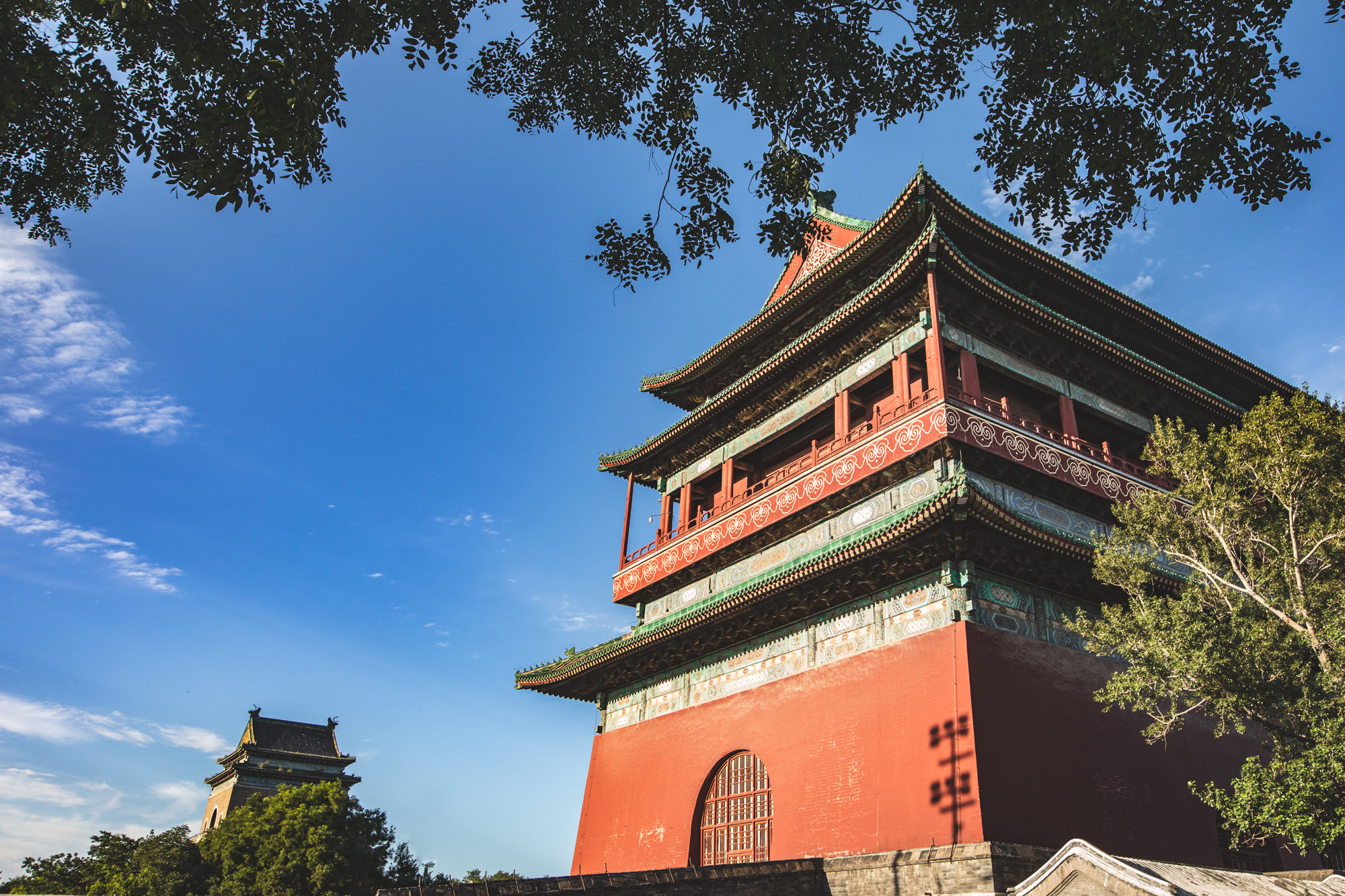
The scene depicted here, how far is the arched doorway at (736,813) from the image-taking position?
41.9 ft

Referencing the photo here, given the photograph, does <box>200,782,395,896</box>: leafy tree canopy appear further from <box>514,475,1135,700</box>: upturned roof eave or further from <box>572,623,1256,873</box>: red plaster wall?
<box>572,623,1256,873</box>: red plaster wall

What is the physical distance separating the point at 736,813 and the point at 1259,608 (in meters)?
8.18

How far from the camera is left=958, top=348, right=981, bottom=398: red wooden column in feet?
43.9

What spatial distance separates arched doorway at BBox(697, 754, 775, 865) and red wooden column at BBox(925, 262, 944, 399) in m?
6.81

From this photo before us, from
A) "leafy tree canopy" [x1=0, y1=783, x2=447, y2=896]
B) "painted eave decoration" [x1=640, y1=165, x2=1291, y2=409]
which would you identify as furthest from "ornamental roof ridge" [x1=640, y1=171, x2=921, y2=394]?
"leafy tree canopy" [x1=0, y1=783, x2=447, y2=896]

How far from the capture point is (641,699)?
663 inches

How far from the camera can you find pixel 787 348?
1582 cm

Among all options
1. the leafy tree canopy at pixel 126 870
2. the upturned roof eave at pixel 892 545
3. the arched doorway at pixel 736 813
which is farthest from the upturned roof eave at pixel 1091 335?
the leafy tree canopy at pixel 126 870

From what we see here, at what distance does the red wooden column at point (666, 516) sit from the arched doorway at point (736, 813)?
569cm

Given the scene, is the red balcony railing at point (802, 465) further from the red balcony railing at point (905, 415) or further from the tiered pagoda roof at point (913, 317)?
the tiered pagoda roof at point (913, 317)

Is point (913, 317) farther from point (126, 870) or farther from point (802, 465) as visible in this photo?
point (126, 870)

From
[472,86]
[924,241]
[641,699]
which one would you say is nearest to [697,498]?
[641,699]

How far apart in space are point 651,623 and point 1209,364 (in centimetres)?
1337

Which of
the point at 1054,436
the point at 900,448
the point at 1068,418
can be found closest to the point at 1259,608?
the point at 1054,436
